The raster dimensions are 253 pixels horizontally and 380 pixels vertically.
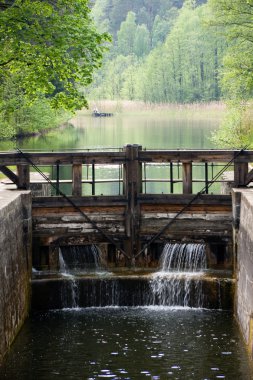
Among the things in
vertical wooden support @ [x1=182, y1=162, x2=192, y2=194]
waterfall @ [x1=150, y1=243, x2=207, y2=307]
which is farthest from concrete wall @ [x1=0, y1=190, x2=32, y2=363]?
vertical wooden support @ [x1=182, y1=162, x2=192, y2=194]

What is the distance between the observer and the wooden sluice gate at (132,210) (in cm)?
1969

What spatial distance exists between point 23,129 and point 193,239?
33946mm

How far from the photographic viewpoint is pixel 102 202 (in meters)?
20.0

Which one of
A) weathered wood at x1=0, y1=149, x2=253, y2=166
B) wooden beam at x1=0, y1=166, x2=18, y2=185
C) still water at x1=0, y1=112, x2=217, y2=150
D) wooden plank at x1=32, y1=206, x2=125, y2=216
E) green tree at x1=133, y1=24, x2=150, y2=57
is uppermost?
green tree at x1=133, y1=24, x2=150, y2=57

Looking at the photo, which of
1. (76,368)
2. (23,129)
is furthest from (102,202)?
(23,129)

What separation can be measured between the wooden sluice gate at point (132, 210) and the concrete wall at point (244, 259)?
0.94 m

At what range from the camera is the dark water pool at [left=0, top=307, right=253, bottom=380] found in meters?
14.8

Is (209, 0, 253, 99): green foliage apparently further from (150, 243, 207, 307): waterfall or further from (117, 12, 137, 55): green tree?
(117, 12, 137, 55): green tree

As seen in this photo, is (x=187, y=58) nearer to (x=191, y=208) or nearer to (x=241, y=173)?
(x=191, y=208)

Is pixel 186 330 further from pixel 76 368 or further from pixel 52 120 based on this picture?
pixel 52 120

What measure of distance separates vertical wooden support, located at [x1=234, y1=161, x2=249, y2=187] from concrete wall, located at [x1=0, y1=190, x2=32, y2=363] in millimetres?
4424

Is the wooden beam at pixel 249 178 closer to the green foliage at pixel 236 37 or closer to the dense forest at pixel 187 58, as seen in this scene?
the dense forest at pixel 187 58

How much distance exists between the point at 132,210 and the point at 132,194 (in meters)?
0.35

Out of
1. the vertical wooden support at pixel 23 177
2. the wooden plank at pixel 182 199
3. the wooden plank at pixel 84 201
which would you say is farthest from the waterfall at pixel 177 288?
the vertical wooden support at pixel 23 177
